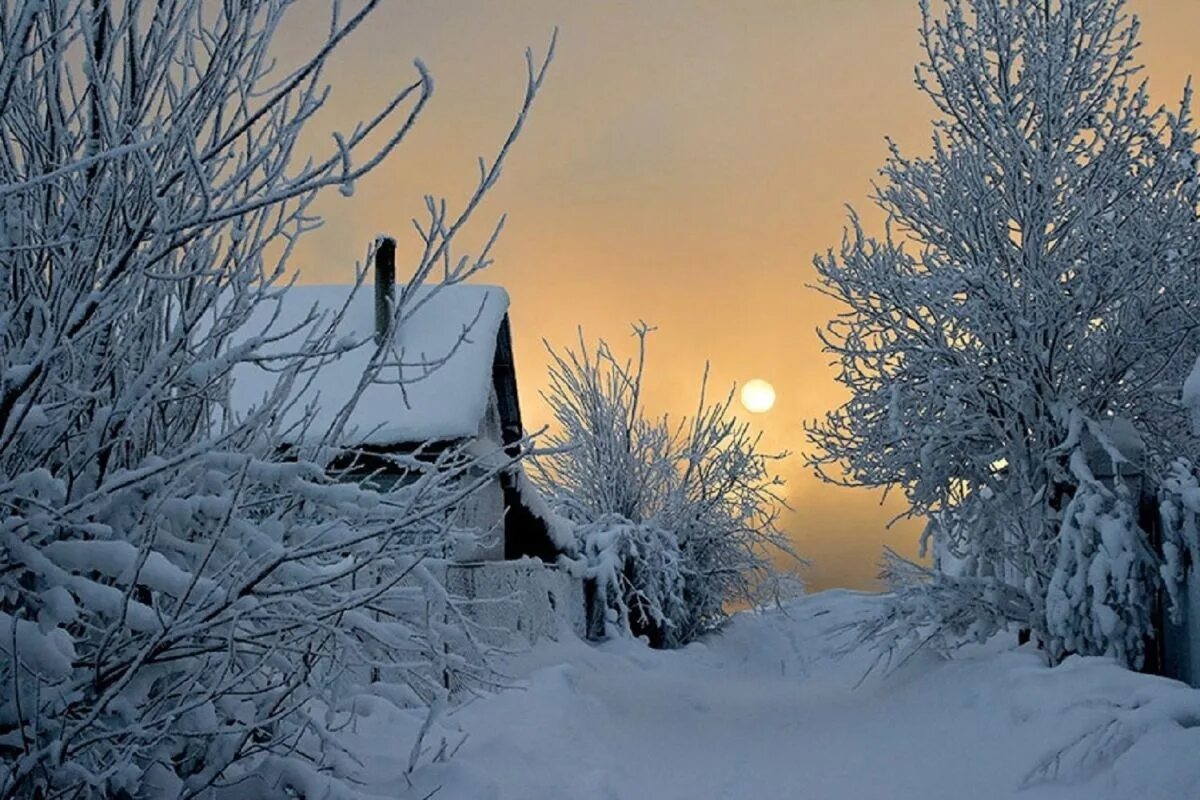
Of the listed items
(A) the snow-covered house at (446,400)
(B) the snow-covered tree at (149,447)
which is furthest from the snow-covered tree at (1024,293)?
(B) the snow-covered tree at (149,447)

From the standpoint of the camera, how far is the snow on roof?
528 inches

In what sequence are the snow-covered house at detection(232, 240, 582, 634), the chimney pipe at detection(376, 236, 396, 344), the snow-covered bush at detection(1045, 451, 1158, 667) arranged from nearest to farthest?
the snow-covered bush at detection(1045, 451, 1158, 667), the snow-covered house at detection(232, 240, 582, 634), the chimney pipe at detection(376, 236, 396, 344)

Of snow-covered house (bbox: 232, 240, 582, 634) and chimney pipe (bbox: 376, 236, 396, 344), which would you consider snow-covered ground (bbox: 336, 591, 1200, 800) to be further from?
chimney pipe (bbox: 376, 236, 396, 344)

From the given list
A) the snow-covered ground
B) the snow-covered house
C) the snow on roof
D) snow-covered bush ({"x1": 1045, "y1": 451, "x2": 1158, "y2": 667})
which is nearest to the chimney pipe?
the snow-covered house

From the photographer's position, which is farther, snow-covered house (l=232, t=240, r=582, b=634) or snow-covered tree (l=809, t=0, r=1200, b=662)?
snow-covered house (l=232, t=240, r=582, b=634)

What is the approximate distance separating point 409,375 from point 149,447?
32.3 feet

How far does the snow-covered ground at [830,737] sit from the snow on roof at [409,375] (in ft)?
10.3

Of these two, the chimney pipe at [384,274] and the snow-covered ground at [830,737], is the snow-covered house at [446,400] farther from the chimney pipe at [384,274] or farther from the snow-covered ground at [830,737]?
the snow-covered ground at [830,737]

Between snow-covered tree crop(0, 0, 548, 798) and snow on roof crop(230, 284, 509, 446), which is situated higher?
snow on roof crop(230, 284, 509, 446)

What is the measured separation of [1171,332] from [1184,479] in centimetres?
259

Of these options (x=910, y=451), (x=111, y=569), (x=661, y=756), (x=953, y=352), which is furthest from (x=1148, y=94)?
(x=111, y=569)

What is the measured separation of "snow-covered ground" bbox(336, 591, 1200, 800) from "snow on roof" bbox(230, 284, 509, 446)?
3146 millimetres

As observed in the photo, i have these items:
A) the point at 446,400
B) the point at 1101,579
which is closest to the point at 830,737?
the point at 1101,579

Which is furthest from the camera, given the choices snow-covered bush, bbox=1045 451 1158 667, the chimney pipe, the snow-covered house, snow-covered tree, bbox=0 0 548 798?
the chimney pipe
